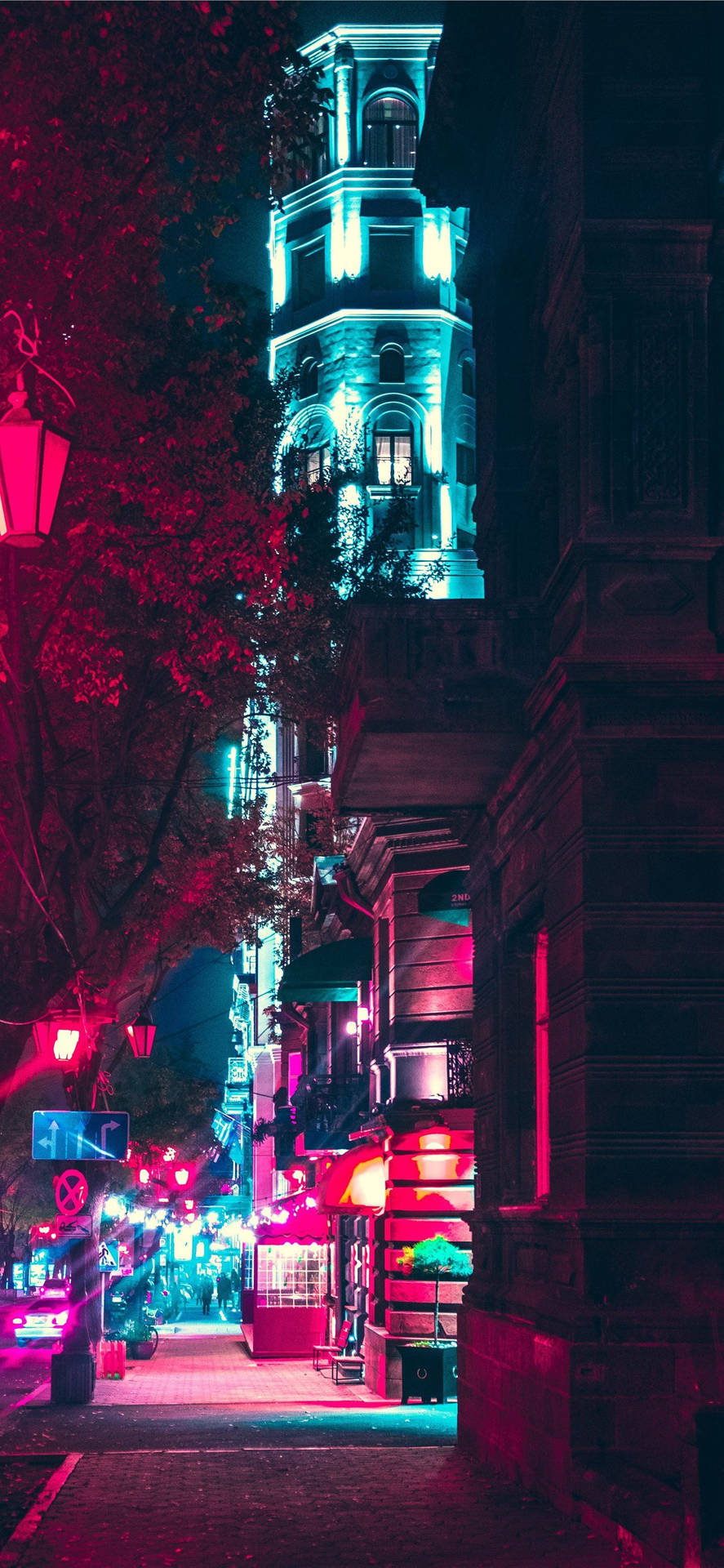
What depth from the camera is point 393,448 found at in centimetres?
6425

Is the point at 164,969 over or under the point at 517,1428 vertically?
over

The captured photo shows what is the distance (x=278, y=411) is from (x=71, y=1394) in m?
15.6

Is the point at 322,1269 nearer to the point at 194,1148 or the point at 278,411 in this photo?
the point at 278,411

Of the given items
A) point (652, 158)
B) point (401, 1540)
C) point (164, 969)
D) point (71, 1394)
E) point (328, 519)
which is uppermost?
point (328, 519)

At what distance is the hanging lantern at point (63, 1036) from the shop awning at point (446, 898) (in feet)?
15.0

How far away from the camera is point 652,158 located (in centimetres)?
1394

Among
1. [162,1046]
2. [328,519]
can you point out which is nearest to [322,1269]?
[328,519]

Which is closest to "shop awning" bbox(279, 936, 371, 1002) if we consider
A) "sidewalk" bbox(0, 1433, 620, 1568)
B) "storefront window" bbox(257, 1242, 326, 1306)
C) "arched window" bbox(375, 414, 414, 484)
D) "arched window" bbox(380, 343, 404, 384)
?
"storefront window" bbox(257, 1242, 326, 1306)

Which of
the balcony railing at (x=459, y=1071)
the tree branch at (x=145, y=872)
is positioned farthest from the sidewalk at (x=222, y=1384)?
the tree branch at (x=145, y=872)

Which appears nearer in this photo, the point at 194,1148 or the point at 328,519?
the point at 328,519

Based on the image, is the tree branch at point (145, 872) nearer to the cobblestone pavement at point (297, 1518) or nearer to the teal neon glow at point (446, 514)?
the cobblestone pavement at point (297, 1518)

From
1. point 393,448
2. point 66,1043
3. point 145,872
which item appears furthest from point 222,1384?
point 393,448

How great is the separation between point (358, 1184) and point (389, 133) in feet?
156

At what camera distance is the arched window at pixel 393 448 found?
6397 centimetres
